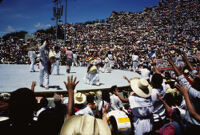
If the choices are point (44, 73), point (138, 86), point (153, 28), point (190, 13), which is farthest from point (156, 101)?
point (190, 13)

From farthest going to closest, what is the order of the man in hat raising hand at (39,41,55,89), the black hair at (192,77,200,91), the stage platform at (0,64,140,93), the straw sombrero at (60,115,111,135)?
the stage platform at (0,64,140,93) → the man in hat raising hand at (39,41,55,89) → the black hair at (192,77,200,91) → the straw sombrero at (60,115,111,135)

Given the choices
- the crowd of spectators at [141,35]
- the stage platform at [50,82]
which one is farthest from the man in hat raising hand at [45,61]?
the crowd of spectators at [141,35]

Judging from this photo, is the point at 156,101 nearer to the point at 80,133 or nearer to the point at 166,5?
the point at 80,133

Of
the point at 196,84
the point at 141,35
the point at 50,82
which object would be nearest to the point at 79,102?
the point at 196,84

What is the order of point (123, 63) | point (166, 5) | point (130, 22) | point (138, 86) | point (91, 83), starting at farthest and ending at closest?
1. point (166, 5)
2. point (130, 22)
3. point (123, 63)
4. point (91, 83)
5. point (138, 86)

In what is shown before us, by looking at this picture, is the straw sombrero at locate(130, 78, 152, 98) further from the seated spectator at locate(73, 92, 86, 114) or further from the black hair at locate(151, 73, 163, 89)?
the seated spectator at locate(73, 92, 86, 114)

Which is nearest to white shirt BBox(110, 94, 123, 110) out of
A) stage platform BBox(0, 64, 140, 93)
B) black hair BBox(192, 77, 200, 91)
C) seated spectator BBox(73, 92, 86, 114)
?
seated spectator BBox(73, 92, 86, 114)

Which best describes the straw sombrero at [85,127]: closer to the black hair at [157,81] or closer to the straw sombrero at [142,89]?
the straw sombrero at [142,89]

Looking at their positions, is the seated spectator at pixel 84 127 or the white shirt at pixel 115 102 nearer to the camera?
the seated spectator at pixel 84 127

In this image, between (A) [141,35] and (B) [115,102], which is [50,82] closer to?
(B) [115,102]

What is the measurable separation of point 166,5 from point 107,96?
69105mm

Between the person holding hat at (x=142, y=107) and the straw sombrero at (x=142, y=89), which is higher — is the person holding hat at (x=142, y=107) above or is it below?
below

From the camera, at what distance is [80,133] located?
1.28m

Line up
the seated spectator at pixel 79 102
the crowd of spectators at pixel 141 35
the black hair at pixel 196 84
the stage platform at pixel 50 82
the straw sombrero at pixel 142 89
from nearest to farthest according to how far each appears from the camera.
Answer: the black hair at pixel 196 84
the straw sombrero at pixel 142 89
the seated spectator at pixel 79 102
the stage platform at pixel 50 82
the crowd of spectators at pixel 141 35
